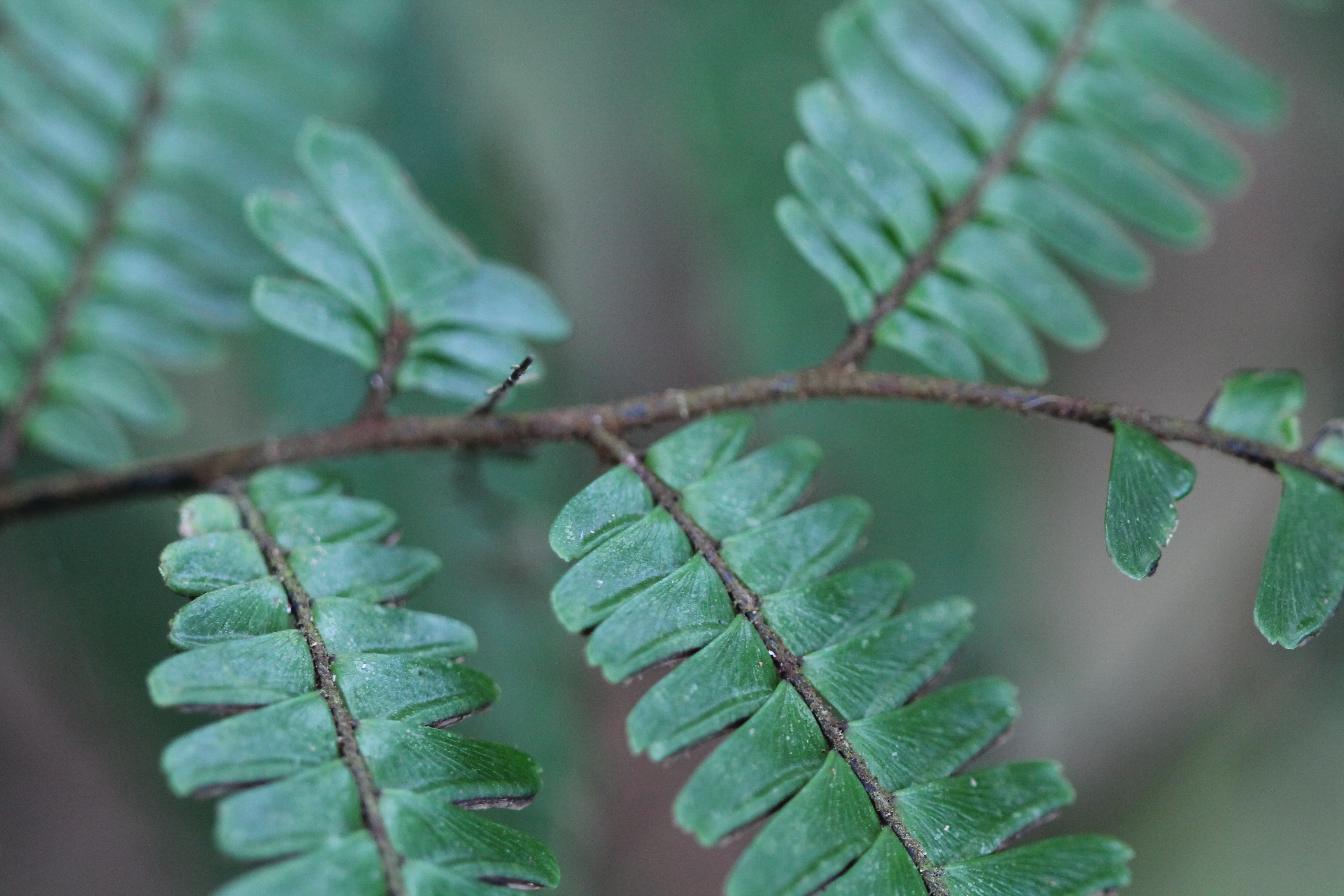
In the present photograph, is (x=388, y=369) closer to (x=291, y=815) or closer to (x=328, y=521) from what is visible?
(x=328, y=521)

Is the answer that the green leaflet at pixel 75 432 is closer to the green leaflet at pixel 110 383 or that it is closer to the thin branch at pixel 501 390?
the green leaflet at pixel 110 383

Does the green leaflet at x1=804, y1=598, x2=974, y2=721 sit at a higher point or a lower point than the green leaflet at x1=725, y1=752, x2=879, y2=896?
→ higher

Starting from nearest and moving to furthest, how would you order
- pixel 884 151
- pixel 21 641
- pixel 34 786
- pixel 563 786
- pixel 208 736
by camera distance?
1. pixel 208 736
2. pixel 884 151
3. pixel 563 786
4. pixel 21 641
5. pixel 34 786

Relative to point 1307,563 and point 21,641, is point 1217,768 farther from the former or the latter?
point 21,641

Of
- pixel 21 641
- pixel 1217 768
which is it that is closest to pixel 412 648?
pixel 21 641

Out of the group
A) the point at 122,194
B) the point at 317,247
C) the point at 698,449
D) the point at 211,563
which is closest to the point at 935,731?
the point at 698,449

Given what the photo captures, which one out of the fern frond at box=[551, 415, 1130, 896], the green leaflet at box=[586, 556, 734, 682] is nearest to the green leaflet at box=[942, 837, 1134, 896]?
the fern frond at box=[551, 415, 1130, 896]

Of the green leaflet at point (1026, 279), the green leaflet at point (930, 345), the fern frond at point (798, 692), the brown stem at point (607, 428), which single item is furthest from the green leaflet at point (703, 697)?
the green leaflet at point (1026, 279)

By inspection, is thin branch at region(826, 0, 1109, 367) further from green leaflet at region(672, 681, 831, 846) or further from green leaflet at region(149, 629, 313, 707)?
green leaflet at region(149, 629, 313, 707)
